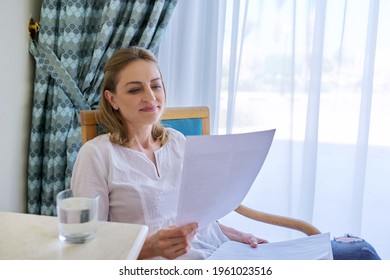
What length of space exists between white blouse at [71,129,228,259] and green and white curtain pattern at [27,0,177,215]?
0.52m

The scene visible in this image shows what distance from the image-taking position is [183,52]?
1.78 meters

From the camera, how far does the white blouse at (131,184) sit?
109cm

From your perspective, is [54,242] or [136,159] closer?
[54,242]

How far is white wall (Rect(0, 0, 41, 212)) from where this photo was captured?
4.76 feet

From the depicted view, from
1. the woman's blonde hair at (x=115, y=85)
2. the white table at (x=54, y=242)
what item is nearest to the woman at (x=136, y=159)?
the woman's blonde hair at (x=115, y=85)

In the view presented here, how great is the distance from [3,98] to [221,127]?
0.90 m

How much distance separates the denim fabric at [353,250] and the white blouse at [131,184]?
37 centimetres

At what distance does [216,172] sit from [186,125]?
2.17ft

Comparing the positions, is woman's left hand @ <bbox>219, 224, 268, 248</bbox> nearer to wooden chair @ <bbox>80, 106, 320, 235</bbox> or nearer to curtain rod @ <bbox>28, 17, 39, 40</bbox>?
wooden chair @ <bbox>80, 106, 320, 235</bbox>

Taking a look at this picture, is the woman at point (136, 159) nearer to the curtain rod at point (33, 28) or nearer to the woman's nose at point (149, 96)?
the woman's nose at point (149, 96)

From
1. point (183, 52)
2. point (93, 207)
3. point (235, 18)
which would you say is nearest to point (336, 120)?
point (235, 18)

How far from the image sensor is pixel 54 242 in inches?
24.6

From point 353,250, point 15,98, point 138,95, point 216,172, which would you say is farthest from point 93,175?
point 353,250

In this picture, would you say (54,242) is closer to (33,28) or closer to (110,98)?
(110,98)
